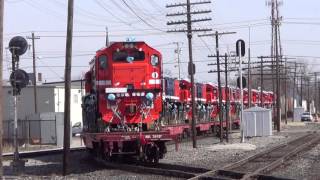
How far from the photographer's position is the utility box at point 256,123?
1868 inches

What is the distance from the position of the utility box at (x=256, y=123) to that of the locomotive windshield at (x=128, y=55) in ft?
84.0

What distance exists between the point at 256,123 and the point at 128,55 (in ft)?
87.7

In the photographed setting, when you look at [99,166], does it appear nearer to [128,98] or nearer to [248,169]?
[128,98]

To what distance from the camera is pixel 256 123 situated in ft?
157

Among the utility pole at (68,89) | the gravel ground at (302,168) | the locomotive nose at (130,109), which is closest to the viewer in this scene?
the gravel ground at (302,168)

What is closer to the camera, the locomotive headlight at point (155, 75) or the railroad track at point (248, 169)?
the railroad track at point (248, 169)

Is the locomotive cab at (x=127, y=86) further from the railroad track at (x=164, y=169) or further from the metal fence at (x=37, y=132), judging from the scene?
the metal fence at (x=37, y=132)

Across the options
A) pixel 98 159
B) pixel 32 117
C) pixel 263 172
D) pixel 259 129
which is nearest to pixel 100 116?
pixel 98 159

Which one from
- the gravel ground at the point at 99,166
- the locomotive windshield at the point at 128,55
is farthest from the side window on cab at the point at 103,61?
the gravel ground at the point at 99,166

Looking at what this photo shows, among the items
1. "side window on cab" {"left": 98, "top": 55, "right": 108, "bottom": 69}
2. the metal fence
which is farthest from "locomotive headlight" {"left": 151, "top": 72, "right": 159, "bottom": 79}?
the metal fence

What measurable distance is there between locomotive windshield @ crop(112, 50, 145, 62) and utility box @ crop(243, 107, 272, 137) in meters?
25.6

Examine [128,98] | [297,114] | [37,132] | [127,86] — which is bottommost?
[37,132]

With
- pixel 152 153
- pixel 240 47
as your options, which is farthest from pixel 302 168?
pixel 240 47

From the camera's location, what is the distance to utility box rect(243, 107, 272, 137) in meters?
47.4
